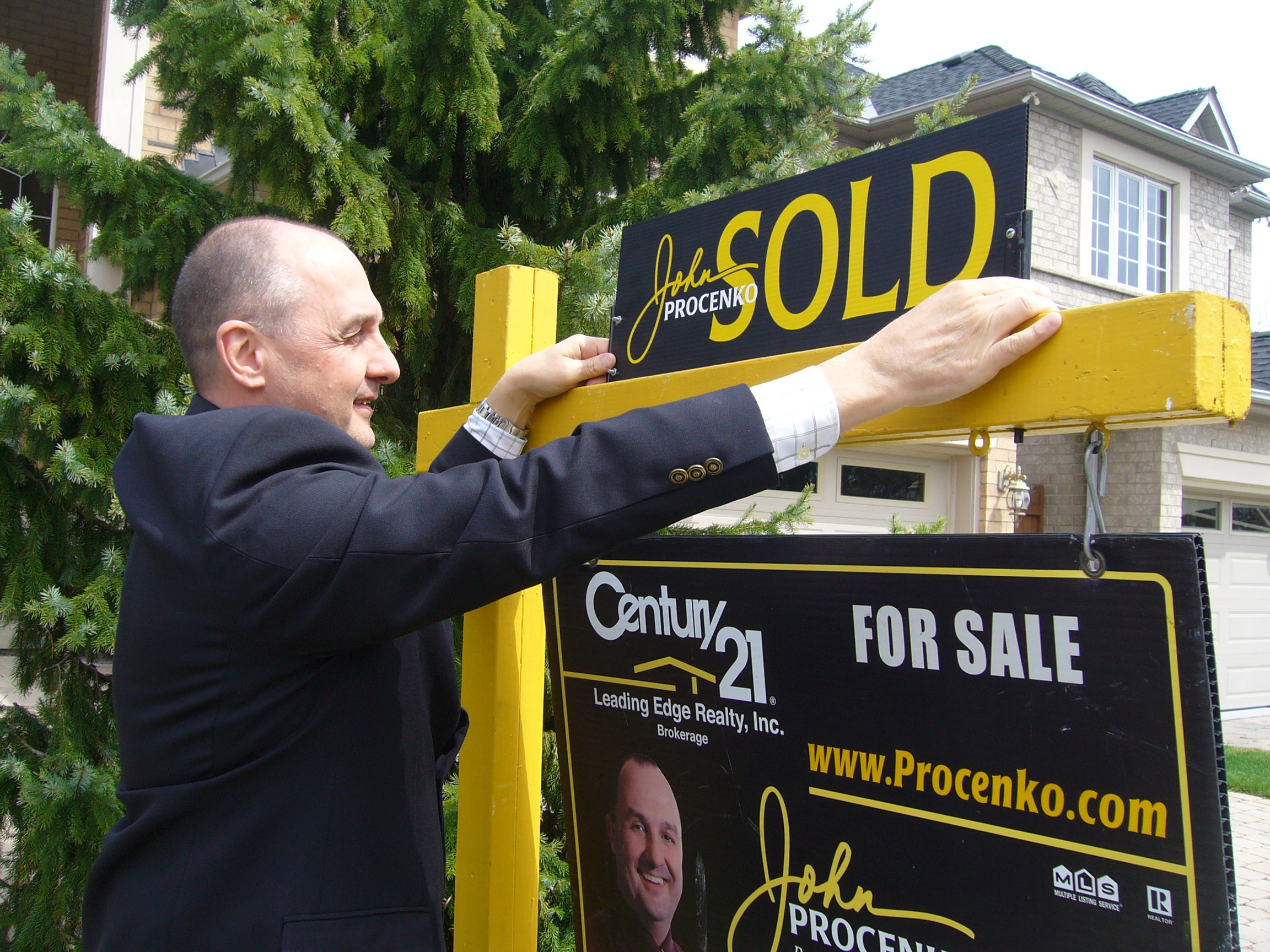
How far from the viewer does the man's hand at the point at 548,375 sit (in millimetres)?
1700

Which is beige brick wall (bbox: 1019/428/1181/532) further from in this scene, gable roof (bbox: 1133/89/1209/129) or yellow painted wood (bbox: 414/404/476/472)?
yellow painted wood (bbox: 414/404/476/472)

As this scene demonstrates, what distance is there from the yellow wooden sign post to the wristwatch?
5 centimetres

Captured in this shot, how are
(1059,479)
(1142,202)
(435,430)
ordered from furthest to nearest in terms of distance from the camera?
(1142,202), (1059,479), (435,430)

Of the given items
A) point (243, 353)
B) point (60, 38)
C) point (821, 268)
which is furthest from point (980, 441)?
point (60, 38)

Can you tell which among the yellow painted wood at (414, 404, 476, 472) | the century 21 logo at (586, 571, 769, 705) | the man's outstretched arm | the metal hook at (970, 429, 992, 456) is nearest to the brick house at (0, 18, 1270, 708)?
the yellow painted wood at (414, 404, 476, 472)

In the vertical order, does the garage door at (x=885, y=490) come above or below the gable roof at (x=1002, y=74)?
below

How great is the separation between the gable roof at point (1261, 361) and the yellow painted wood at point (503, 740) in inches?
452

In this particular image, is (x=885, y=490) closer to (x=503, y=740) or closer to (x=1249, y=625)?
(x=1249, y=625)

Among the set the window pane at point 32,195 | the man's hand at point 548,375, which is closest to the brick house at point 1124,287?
the man's hand at point 548,375

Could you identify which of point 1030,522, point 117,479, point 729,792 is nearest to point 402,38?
point 117,479

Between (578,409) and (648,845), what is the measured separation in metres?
0.80

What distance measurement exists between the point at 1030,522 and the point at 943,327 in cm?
986

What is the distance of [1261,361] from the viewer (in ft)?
42.2

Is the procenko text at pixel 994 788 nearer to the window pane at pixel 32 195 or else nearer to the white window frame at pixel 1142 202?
the window pane at pixel 32 195
